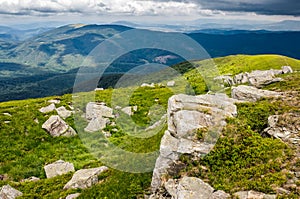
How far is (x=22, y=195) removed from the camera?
19422mm

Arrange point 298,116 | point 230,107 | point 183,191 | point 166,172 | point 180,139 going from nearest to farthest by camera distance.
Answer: point 183,191 < point 166,172 < point 180,139 < point 298,116 < point 230,107

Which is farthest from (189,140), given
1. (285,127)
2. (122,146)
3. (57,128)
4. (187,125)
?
(57,128)

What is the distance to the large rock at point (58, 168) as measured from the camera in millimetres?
23734

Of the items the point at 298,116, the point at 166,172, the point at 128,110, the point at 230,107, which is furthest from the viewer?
the point at 128,110

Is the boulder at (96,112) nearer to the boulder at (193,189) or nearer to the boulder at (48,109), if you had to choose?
the boulder at (48,109)

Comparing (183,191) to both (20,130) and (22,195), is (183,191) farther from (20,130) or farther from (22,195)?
(20,130)

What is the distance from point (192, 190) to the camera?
13.8 metres

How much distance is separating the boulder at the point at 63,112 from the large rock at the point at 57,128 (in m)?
3.66

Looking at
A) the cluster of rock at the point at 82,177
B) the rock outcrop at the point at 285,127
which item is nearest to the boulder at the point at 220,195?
the rock outcrop at the point at 285,127

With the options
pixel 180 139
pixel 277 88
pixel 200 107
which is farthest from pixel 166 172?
pixel 277 88

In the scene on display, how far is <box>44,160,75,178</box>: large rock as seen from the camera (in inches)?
934

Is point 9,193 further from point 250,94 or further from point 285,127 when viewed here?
point 250,94

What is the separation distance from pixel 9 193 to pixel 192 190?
46.5 feet

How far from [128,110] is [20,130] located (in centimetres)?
1536
